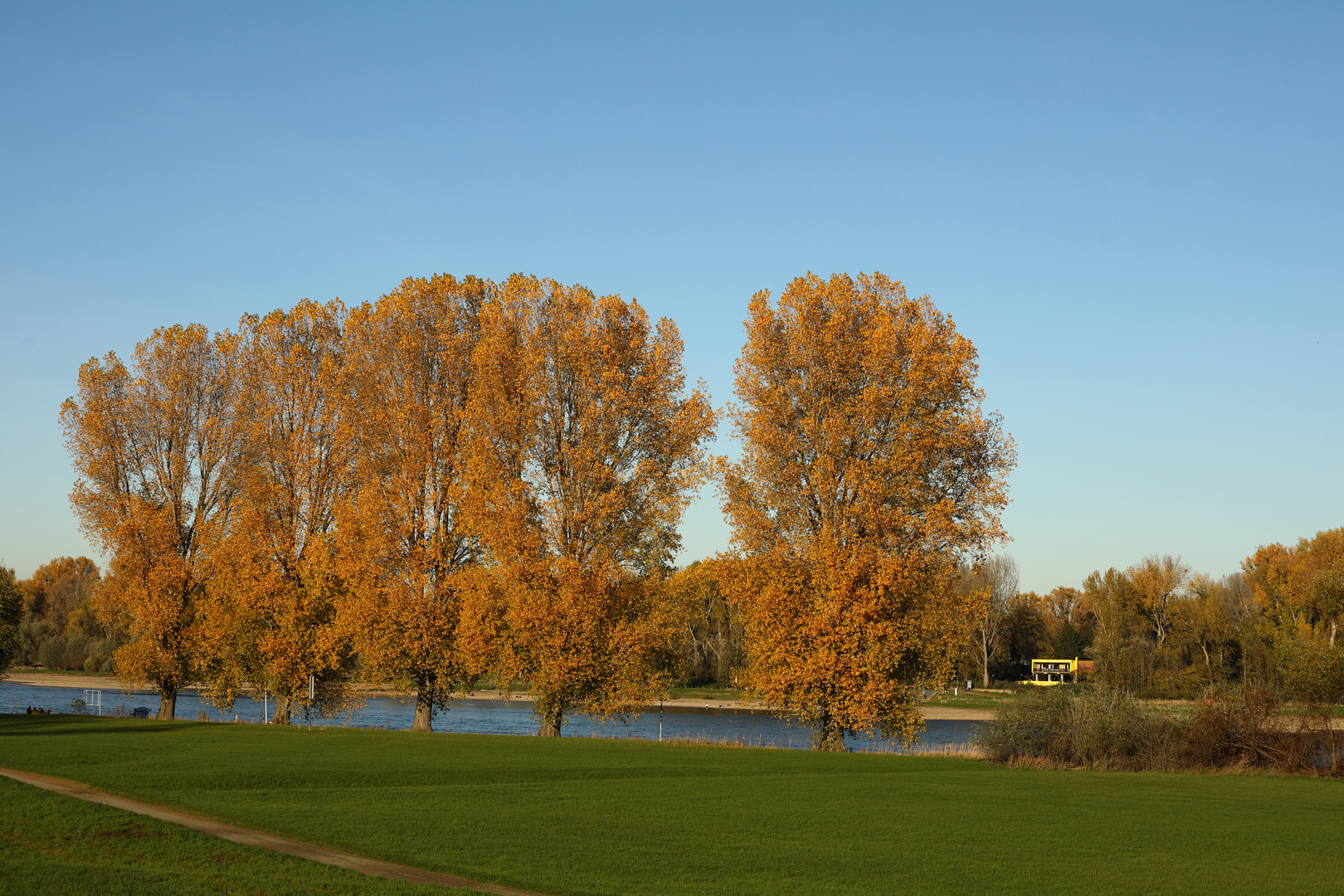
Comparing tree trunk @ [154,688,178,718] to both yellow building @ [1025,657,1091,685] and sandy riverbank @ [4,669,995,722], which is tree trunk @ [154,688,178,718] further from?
yellow building @ [1025,657,1091,685]

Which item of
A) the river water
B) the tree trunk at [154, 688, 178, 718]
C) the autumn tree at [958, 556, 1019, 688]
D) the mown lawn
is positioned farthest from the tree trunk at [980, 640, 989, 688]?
the mown lawn

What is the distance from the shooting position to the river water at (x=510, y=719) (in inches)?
2384

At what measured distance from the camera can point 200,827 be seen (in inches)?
662

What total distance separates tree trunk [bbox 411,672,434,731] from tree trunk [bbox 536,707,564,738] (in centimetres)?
498

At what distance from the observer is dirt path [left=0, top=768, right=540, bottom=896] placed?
45.2 ft

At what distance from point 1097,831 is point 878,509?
50.7ft

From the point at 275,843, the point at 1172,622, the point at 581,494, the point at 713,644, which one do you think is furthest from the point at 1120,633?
the point at 275,843

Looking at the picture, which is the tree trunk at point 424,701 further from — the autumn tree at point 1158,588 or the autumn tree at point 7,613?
the autumn tree at point 1158,588

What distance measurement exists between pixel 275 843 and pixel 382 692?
8262 cm

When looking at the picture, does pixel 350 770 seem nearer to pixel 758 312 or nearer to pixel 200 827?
pixel 200 827

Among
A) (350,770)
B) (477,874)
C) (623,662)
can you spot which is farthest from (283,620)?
(477,874)

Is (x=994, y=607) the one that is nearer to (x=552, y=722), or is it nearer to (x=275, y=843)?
(x=552, y=722)

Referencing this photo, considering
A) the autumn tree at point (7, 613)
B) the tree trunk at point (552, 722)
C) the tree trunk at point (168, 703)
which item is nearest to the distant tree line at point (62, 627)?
the autumn tree at point (7, 613)

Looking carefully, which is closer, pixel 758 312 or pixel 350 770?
pixel 350 770
